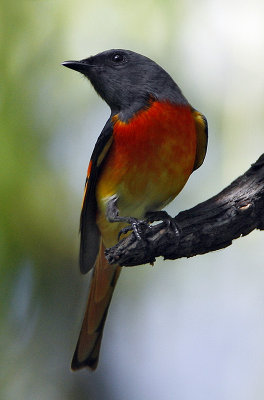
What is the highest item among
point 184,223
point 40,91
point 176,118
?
point 40,91

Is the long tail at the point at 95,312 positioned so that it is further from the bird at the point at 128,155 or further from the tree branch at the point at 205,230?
the tree branch at the point at 205,230

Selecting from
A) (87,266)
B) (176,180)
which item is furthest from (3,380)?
(176,180)

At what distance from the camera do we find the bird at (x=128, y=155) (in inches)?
178

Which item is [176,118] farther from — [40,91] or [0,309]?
[0,309]

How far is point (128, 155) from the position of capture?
4.52 metres

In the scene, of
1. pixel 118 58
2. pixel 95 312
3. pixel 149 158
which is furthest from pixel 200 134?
pixel 95 312

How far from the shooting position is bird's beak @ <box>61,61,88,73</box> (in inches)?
192

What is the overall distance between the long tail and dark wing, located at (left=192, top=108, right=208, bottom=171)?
96 cm

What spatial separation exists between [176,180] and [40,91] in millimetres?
1294

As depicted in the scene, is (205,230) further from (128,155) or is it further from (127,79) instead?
(127,79)

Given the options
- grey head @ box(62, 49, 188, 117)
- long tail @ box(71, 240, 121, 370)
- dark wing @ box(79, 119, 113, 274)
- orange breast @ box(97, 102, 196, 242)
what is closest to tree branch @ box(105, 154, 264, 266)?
orange breast @ box(97, 102, 196, 242)

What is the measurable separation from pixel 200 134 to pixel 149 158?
0.57 m

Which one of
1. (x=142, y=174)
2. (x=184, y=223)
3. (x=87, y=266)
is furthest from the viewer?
(x=87, y=266)

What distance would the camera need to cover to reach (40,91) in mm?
5246
